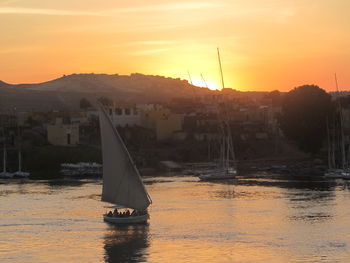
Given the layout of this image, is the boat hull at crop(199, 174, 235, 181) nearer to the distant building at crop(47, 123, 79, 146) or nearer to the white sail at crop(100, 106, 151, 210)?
the distant building at crop(47, 123, 79, 146)

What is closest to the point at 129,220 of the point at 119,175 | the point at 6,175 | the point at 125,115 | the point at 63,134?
the point at 119,175

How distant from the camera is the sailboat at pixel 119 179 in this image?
47250 mm

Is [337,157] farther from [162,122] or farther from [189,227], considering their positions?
[189,227]

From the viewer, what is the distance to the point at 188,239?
4266 cm

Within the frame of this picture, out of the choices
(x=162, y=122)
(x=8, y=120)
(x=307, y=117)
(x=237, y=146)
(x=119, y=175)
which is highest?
(x=8, y=120)

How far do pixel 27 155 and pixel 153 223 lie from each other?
166ft

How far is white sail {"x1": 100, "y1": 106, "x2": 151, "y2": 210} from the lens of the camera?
156ft

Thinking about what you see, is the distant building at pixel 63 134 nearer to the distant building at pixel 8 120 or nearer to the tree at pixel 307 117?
the distant building at pixel 8 120

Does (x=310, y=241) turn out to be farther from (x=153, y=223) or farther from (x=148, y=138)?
(x=148, y=138)

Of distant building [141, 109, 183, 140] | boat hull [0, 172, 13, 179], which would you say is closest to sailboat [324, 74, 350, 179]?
distant building [141, 109, 183, 140]

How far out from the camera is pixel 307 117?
93.1 metres

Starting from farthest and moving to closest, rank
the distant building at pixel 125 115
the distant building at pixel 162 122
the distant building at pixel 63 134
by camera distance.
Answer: the distant building at pixel 125 115, the distant building at pixel 162 122, the distant building at pixel 63 134

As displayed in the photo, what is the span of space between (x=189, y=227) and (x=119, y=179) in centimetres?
510

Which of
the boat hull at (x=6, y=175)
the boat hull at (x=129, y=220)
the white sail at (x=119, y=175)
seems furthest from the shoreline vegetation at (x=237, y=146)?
the boat hull at (x=129, y=220)
